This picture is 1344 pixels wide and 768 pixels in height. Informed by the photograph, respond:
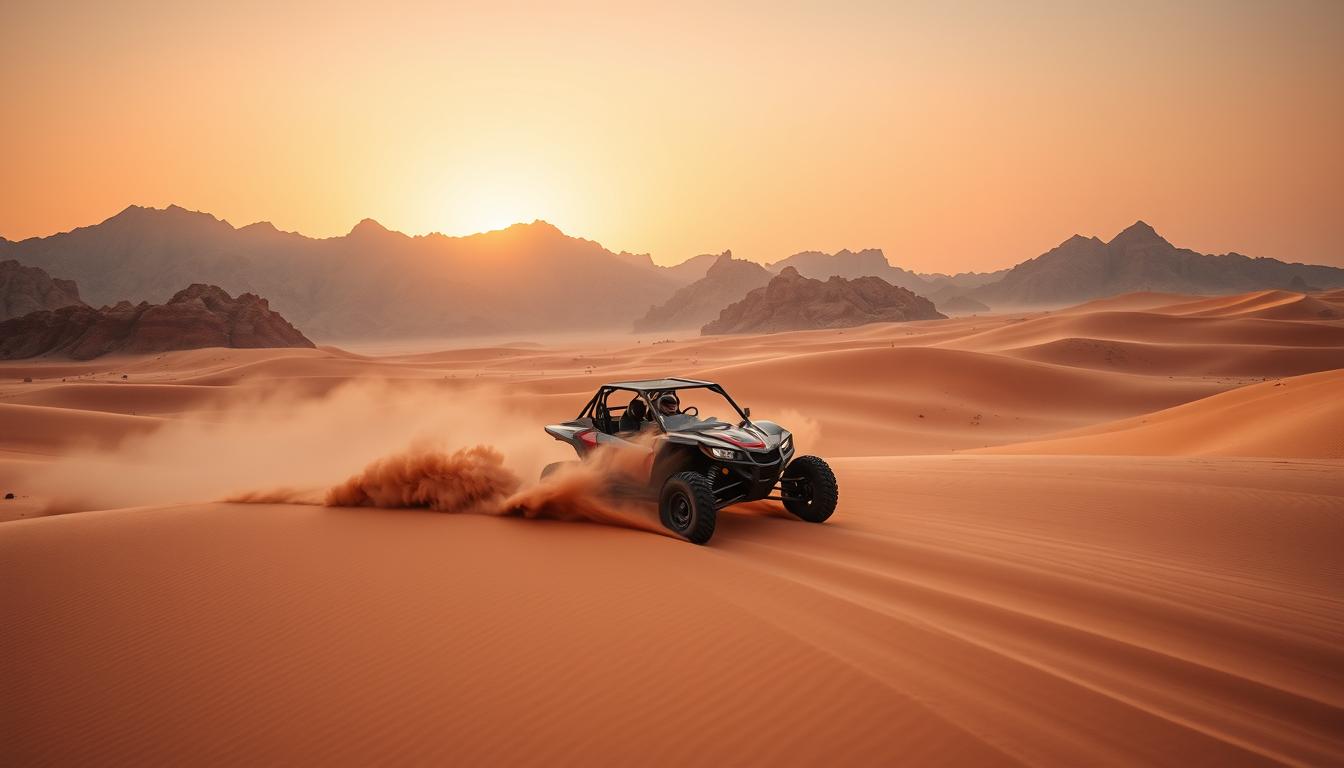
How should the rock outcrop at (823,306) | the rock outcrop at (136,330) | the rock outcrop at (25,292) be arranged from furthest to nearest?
the rock outcrop at (823,306)
the rock outcrop at (25,292)
the rock outcrop at (136,330)

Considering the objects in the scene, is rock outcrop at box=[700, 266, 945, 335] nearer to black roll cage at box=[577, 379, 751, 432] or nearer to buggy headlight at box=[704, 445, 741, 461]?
black roll cage at box=[577, 379, 751, 432]

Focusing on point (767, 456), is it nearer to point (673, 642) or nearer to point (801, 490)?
point (801, 490)

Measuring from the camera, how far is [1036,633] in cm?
456

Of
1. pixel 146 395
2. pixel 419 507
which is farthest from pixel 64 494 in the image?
pixel 146 395

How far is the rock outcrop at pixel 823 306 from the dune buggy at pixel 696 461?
115 m

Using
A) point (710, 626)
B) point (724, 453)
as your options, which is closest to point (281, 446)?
point (724, 453)

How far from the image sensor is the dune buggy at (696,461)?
6953 mm

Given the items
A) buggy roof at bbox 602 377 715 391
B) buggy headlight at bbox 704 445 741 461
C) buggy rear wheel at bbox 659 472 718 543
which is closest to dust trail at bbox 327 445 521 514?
buggy roof at bbox 602 377 715 391

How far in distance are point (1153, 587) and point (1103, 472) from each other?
557 cm

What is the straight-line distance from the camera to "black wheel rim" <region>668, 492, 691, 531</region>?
6.93m

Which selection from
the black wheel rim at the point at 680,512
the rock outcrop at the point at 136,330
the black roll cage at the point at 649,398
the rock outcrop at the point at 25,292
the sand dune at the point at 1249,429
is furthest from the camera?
the rock outcrop at the point at 25,292

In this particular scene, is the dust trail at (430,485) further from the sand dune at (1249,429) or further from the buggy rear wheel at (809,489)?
the sand dune at (1249,429)

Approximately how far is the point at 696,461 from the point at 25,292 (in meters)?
138

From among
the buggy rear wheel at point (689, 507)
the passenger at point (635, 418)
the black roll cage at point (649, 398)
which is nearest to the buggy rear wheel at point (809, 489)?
the black roll cage at point (649, 398)
